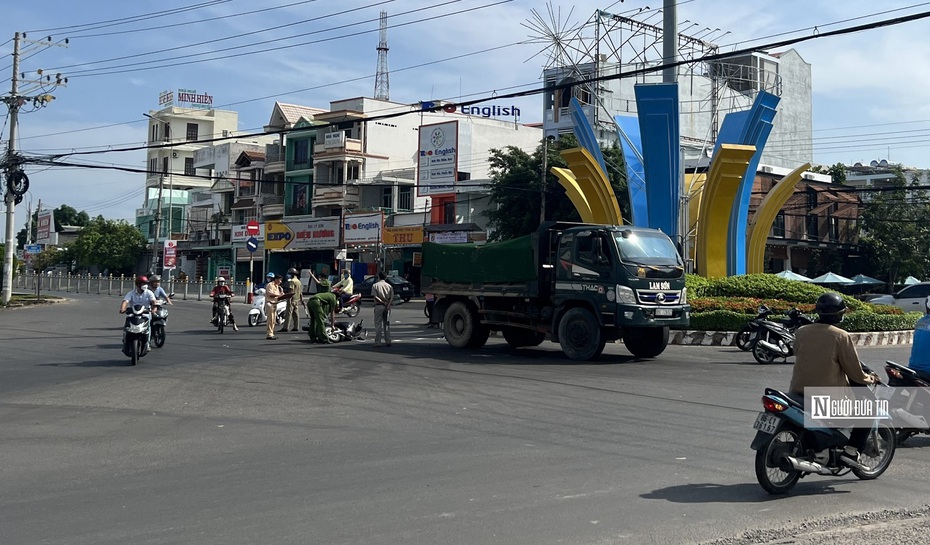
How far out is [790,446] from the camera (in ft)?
22.8

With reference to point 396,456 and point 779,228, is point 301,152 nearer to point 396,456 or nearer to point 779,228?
point 779,228

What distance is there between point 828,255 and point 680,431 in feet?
158

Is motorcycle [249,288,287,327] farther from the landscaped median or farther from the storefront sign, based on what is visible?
the storefront sign

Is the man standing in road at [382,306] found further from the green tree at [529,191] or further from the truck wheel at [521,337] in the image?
the green tree at [529,191]

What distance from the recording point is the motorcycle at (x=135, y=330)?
55.0ft

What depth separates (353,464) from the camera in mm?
8156

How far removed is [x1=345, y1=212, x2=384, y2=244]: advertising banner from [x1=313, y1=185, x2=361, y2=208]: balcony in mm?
3164

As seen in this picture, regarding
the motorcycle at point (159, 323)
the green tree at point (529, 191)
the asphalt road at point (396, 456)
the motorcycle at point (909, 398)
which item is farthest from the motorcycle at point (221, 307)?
the green tree at point (529, 191)

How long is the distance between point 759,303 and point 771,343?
487cm

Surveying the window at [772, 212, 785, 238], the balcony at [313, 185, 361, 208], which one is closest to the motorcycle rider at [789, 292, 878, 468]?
the window at [772, 212, 785, 238]

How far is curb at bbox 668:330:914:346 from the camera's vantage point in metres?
21.6

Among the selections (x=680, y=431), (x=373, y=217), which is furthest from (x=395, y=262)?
(x=680, y=431)

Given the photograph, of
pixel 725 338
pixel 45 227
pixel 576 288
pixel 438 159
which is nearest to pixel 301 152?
pixel 438 159

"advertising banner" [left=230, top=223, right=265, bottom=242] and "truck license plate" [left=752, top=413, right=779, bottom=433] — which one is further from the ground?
"advertising banner" [left=230, top=223, right=265, bottom=242]
